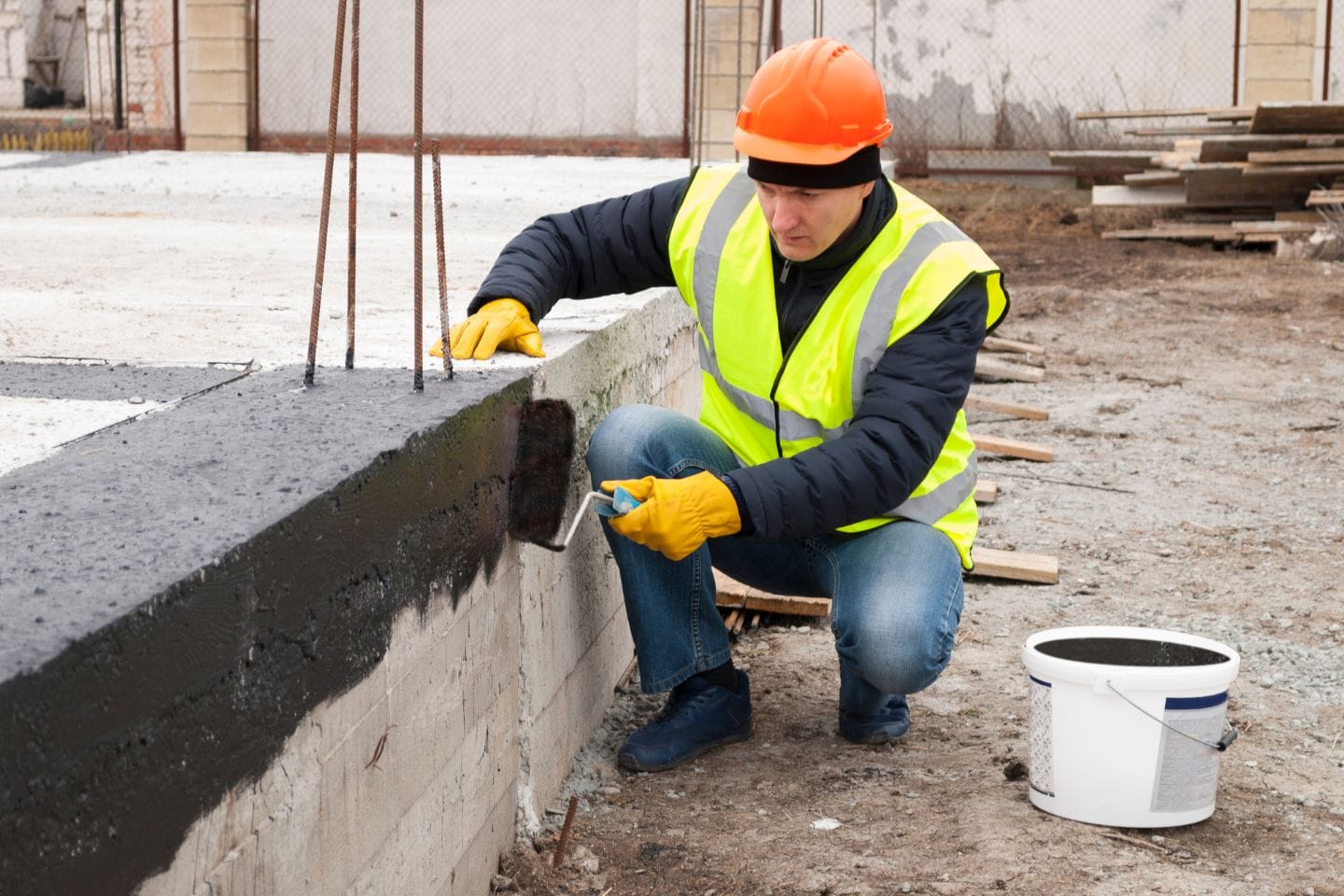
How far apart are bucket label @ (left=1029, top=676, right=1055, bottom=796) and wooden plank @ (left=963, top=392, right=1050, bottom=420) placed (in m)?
3.97

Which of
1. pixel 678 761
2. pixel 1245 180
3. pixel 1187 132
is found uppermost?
pixel 1187 132

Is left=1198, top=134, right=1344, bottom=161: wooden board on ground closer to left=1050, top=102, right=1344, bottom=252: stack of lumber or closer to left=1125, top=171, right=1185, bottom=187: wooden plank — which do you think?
left=1050, top=102, right=1344, bottom=252: stack of lumber

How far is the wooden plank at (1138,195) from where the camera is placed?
41.7ft

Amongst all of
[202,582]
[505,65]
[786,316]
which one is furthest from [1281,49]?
[202,582]

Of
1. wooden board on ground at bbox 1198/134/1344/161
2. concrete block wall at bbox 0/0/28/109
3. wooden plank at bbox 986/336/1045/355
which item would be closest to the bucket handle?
wooden plank at bbox 986/336/1045/355

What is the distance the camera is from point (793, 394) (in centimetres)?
299

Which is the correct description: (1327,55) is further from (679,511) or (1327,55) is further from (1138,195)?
(679,511)

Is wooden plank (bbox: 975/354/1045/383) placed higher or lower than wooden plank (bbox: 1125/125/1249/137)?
lower

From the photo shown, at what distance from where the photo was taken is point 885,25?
1463 cm

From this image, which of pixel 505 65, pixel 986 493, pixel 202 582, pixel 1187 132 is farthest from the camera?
pixel 505 65

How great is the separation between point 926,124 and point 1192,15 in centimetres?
265

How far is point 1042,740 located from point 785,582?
0.68 m

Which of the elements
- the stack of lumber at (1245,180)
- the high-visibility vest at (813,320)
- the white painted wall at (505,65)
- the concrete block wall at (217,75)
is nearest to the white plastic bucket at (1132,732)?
the high-visibility vest at (813,320)

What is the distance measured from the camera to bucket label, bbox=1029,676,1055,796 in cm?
288
